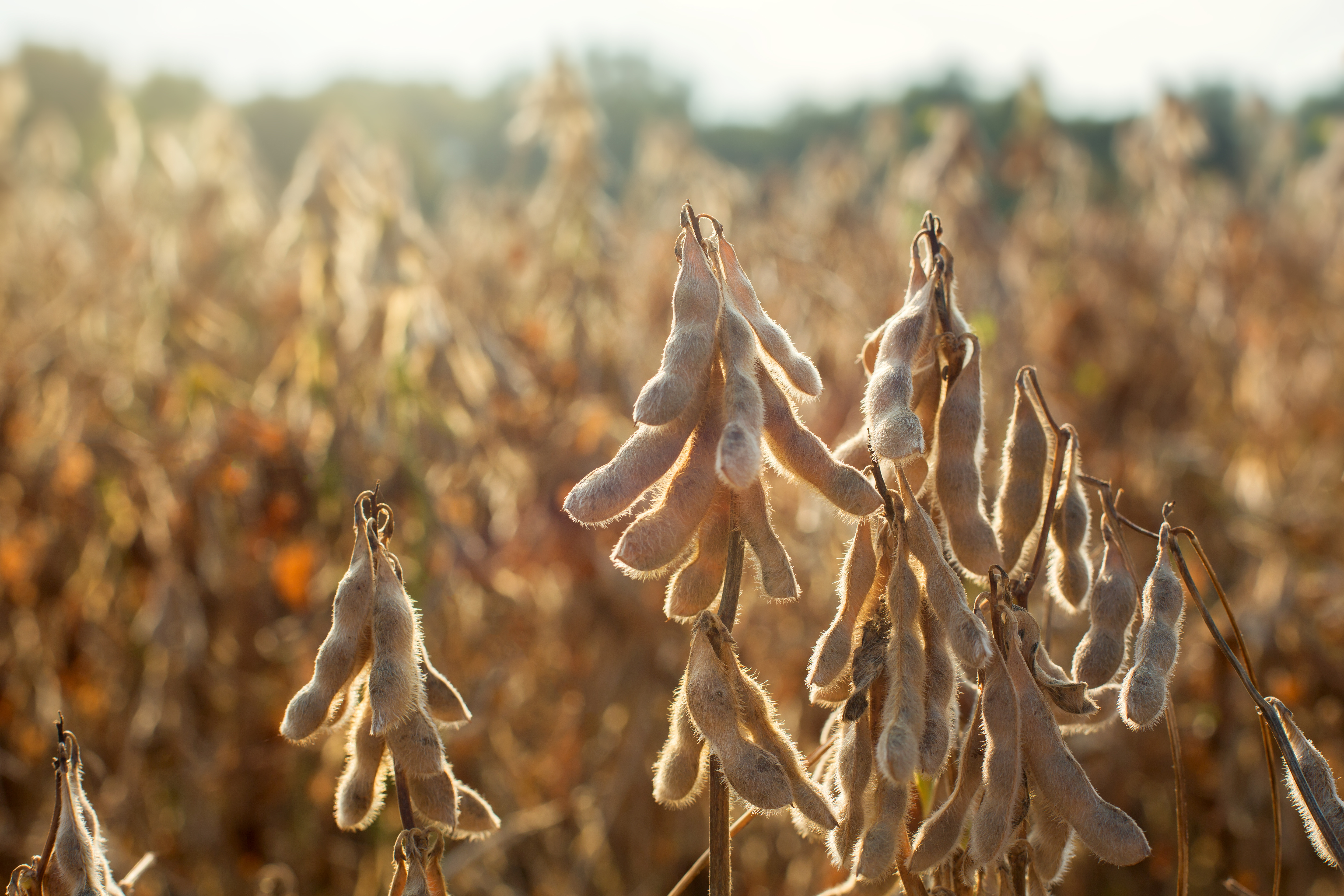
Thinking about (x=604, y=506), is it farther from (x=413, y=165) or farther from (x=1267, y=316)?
(x=413, y=165)

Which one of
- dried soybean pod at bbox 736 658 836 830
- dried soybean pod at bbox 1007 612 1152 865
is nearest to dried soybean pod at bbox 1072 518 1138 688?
dried soybean pod at bbox 1007 612 1152 865

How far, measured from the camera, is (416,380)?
9.16ft

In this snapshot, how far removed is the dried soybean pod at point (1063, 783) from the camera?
95 cm

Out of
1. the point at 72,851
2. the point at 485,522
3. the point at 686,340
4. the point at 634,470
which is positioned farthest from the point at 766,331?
the point at 485,522

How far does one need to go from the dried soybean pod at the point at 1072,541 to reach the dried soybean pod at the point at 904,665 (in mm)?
295

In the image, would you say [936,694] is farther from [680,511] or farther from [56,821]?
[56,821]

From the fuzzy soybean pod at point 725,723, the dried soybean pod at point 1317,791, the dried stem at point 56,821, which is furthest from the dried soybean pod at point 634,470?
the dried soybean pod at point 1317,791

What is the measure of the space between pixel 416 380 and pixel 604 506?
79.8 inches

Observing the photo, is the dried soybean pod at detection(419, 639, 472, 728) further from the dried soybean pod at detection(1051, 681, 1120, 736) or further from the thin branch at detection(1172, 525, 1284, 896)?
the thin branch at detection(1172, 525, 1284, 896)

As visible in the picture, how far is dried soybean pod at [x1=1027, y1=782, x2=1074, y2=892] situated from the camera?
101 cm

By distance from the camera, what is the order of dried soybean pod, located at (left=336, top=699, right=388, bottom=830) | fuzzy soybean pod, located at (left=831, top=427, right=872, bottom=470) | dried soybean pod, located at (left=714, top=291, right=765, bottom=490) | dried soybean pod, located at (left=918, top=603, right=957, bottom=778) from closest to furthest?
dried soybean pod, located at (left=714, top=291, right=765, bottom=490), dried soybean pod, located at (left=918, top=603, right=957, bottom=778), dried soybean pod, located at (left=336, top=699, right=388, bottom=830), fuzzy soybean pod, located at (left=831, top=427, right=872, bottom=470)

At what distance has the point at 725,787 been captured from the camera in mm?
988

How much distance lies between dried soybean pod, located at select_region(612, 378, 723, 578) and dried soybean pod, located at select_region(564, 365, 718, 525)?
1cm

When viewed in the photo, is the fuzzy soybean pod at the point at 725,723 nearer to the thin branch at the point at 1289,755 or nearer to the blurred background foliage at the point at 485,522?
the thin branch at the point at 1289,755
